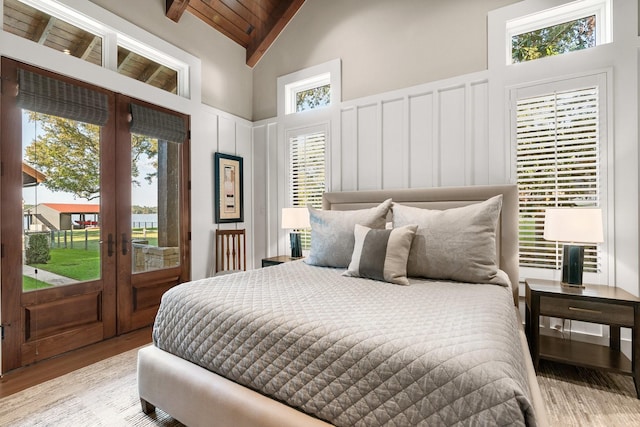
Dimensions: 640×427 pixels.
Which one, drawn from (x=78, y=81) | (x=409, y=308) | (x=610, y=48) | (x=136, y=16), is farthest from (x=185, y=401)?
(x=610, y=48)

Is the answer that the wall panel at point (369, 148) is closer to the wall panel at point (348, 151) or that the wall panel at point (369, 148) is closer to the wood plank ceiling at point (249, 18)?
the wall panel at point (348, 151)

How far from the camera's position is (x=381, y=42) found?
3.44 metres

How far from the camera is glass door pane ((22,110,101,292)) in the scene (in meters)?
2.46

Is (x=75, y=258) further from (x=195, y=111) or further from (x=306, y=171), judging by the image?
(x=306, y=171)

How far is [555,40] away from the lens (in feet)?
8.91

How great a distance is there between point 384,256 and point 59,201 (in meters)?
2.71

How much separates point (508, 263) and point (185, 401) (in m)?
2.54

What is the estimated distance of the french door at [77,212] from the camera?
2359mm

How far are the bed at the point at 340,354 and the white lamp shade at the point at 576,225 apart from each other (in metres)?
0.63

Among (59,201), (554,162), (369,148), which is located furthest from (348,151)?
(59,201)

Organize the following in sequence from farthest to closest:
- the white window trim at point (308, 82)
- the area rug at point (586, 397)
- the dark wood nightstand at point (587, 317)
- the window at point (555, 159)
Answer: the white window trim at point (308, 82), the window at point (555, 159), the dark wood nightstand at point (587, 317), the area rug at point (586, 397)

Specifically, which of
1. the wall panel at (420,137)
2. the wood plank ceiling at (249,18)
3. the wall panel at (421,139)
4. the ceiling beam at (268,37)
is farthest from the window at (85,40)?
the wall panel at (421,139)

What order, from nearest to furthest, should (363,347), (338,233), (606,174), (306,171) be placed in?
(363,347)
(606,174)
(338,233)
(306,171)

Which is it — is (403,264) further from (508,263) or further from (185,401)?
(185,401)
